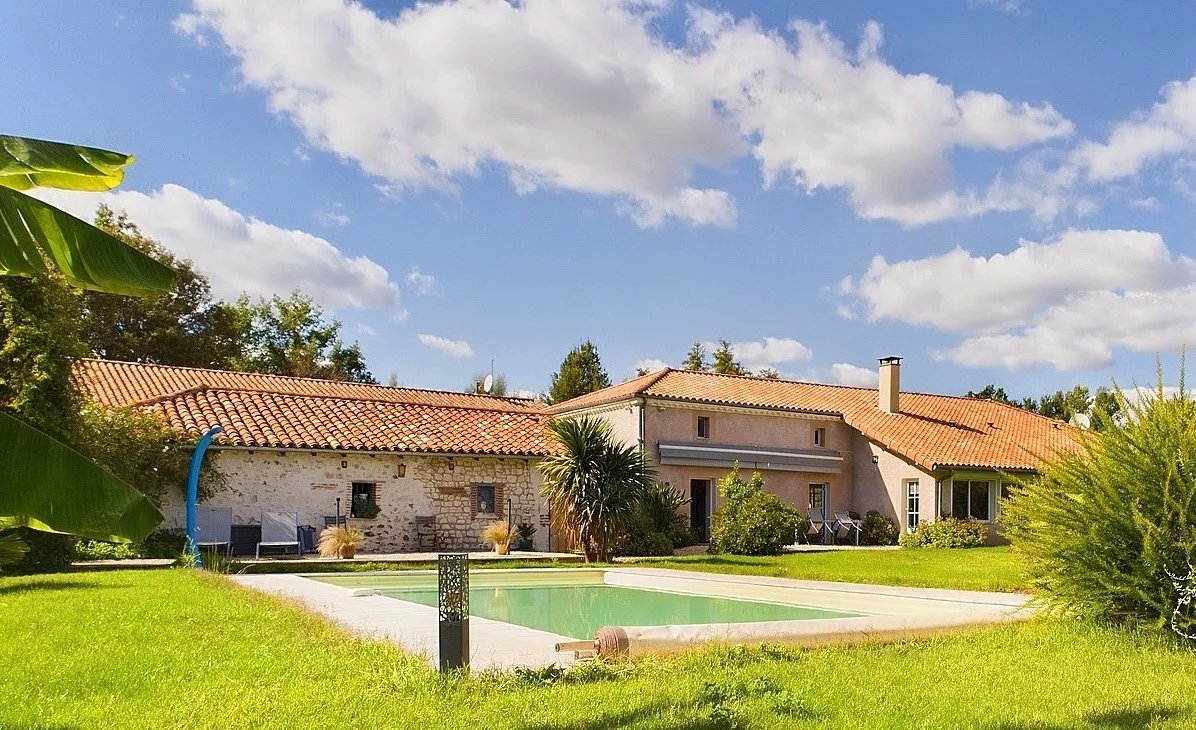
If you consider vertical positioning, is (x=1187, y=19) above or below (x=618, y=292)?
above

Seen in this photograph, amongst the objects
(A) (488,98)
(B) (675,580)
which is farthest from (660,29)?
(B) (675,580)

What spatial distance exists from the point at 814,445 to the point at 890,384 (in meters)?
4.53

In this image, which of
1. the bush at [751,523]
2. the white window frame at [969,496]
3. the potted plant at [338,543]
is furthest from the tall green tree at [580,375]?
the potted plant at [338,543]

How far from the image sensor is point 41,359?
587 inches

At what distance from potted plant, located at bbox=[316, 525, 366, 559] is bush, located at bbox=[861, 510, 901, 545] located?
16.0 m

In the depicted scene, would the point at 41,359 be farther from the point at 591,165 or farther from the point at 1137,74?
the point at 1137,74

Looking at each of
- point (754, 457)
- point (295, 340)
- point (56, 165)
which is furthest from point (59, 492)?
point (295, 340)

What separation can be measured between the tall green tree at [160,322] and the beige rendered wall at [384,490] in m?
16.0

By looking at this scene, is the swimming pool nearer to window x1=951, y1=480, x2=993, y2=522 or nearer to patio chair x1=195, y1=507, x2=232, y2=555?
patio chair x1=195, y1=507, x2=232, y2=555

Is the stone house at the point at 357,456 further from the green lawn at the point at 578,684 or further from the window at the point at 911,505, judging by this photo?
the green lawn at the point at 578,684

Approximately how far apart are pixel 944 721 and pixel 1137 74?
42.6 ft

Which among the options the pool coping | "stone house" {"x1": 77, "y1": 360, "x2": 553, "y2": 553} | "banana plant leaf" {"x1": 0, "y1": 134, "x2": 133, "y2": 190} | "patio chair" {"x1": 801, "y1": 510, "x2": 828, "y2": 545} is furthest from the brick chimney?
"banana plant leaf" {"x1": 0, "y1": 134, "x2": 133, "y2": 190}

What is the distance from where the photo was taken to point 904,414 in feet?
108

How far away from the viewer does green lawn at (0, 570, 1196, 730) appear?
5398 millimetres
